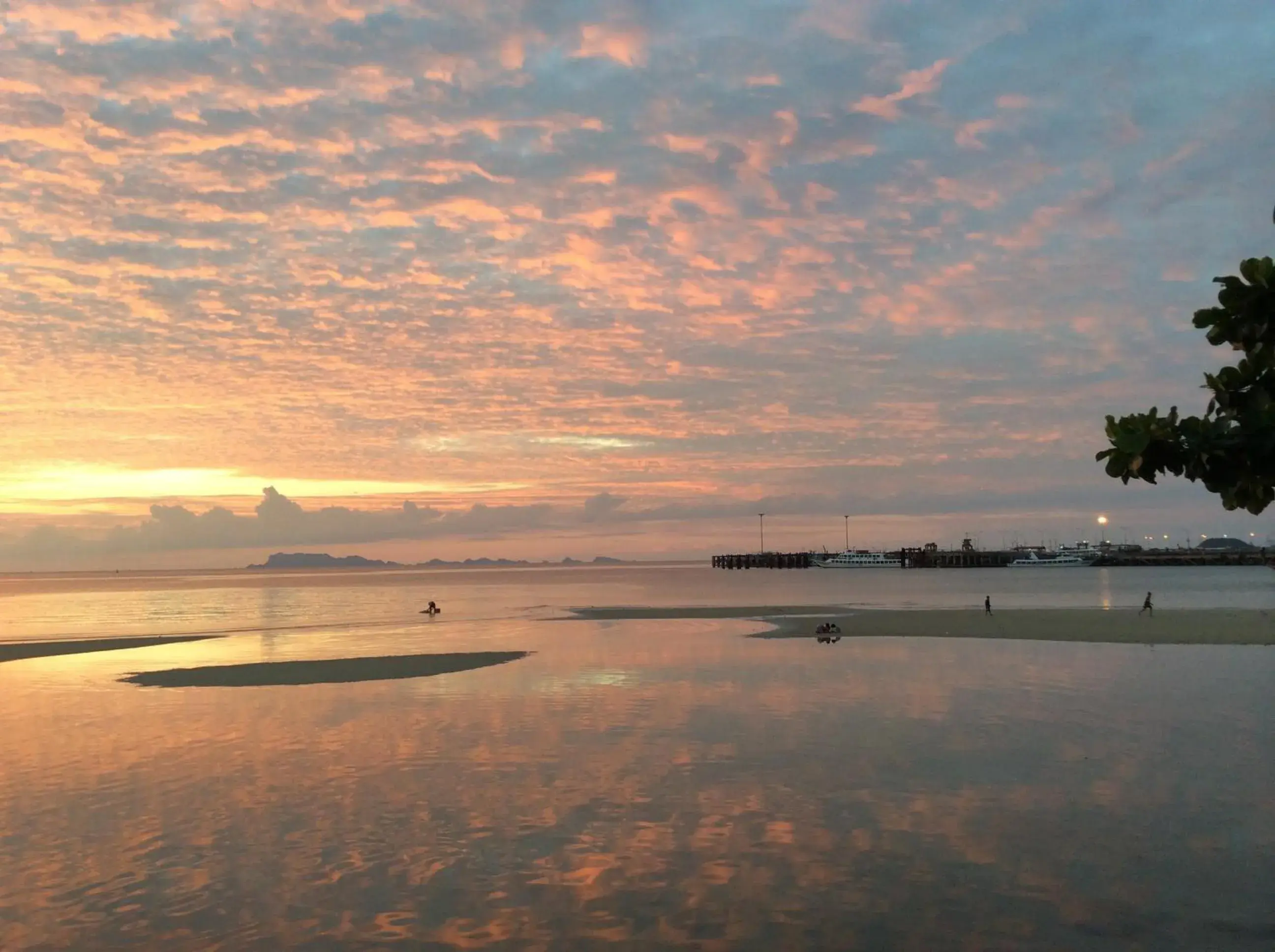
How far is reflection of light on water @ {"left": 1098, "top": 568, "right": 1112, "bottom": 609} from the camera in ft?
277

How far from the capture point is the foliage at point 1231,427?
732 centimetres

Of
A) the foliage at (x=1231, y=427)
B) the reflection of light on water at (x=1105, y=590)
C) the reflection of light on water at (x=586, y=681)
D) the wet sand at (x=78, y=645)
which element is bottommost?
the reflection of light on water at (x=1105, y=590)

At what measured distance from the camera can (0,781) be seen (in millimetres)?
20656

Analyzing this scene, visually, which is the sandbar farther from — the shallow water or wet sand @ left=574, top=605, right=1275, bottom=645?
the shallow water

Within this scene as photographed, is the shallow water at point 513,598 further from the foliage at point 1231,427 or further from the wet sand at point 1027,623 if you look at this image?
the foliage at point 1231,427

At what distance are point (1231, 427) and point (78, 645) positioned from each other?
60.5 meters

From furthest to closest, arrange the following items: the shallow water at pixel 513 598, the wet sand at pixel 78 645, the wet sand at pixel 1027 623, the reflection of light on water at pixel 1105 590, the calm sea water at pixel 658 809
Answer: the reflection of light on water at pixel 1105 590, the shallow water at pixel 513 598, the wet sand at pixel 78 645, the wet sand at pixel 1027 623, the calm sea water at pixel 658 809

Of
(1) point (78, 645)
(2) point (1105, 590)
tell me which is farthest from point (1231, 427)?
(2) point (1105, 590)

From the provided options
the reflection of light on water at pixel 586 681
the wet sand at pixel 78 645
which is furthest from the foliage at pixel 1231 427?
the wet sand at pixel 78 645

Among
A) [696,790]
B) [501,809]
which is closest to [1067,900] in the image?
[696,790]

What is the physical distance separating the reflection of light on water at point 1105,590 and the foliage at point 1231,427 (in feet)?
245

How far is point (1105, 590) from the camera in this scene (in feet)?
381

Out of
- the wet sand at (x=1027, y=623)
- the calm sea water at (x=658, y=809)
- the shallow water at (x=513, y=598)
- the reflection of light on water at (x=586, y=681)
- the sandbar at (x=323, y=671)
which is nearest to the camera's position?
the calm sea water at (x=658, y=809)

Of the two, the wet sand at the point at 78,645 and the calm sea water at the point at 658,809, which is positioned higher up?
the calm sea water at the point at 658,809
